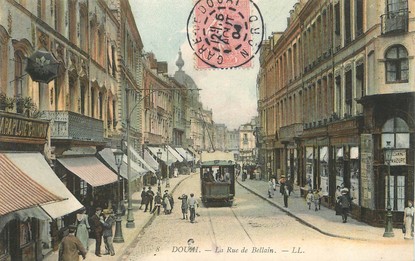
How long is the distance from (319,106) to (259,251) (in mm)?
16761

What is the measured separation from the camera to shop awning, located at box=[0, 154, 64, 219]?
12.7 meters

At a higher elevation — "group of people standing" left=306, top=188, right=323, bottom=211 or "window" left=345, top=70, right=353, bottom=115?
"window" left=345, top=70, right=353, bottom=115

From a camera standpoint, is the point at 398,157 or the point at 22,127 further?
the point at 398,157

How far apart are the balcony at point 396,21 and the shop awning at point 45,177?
1319cm

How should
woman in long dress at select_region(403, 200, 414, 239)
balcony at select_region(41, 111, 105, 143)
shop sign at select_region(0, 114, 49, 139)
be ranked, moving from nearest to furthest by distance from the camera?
1. shop sign at select_region(0, 114, 49, 139)
2. balcony at select_region(41, 111, 105, 143)
3. woman in long dress at select_region(403, 200, 414, 239)

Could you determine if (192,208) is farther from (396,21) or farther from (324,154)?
(396,21)

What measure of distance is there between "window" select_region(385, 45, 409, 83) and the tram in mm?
12588

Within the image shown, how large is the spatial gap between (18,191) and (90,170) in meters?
8.71

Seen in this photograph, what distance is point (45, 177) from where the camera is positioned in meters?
15.9

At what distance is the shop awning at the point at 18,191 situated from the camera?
12.7 m

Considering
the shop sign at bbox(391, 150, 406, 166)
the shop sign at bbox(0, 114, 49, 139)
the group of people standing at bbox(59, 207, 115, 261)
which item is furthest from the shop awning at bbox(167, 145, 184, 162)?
the shop sign at bbox(0, 114, 49, 139)

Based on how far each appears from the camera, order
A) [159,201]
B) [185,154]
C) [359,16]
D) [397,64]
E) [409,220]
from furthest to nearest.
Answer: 1. [185,154]
2. [159,201]
3. [359,16]
4. [397,64]
5. [409,220]

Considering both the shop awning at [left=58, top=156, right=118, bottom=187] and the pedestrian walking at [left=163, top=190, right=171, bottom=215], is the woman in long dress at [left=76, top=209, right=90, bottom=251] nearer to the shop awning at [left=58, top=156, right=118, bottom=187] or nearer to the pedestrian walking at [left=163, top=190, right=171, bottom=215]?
the shop awning at [left=58, top=156, right=118, bottom=187]

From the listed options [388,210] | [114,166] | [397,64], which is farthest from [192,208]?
[397,64]
